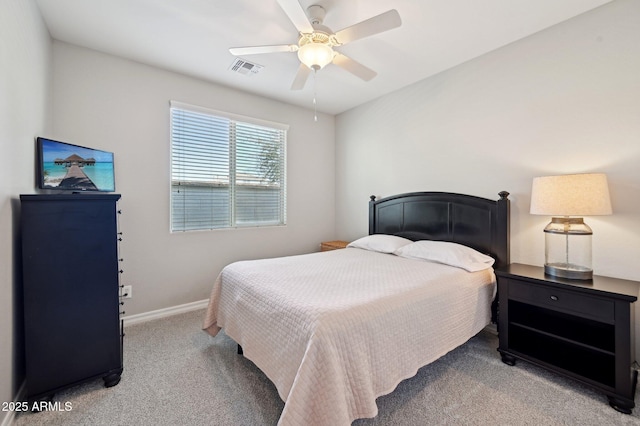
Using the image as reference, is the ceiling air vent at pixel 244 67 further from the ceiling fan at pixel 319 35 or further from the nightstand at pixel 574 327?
the nightstand at pixel 574 327

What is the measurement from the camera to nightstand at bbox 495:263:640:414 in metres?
1.60

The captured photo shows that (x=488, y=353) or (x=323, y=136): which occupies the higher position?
(x=323, y=136)

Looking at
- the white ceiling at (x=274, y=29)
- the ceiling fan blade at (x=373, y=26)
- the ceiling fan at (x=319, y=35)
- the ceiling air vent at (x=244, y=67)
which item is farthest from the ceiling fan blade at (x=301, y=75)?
the ceiling air vent at (x=244, y=67)

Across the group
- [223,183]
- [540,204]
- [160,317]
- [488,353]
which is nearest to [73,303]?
[160,317]

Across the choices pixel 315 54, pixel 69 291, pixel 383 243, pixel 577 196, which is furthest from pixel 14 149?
pixel 577 196

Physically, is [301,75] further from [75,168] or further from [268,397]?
[268,397]

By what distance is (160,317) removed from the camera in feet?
9.48

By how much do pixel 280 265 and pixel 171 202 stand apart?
1.57 m

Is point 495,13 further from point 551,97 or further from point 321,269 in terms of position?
point 321,269

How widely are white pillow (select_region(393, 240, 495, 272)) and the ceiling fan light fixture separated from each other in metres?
1.86

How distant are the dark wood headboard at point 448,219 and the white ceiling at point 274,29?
138cm

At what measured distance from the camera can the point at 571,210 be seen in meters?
1.85

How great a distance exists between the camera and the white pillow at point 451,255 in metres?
2.25

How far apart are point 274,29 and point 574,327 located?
3.28 meters
